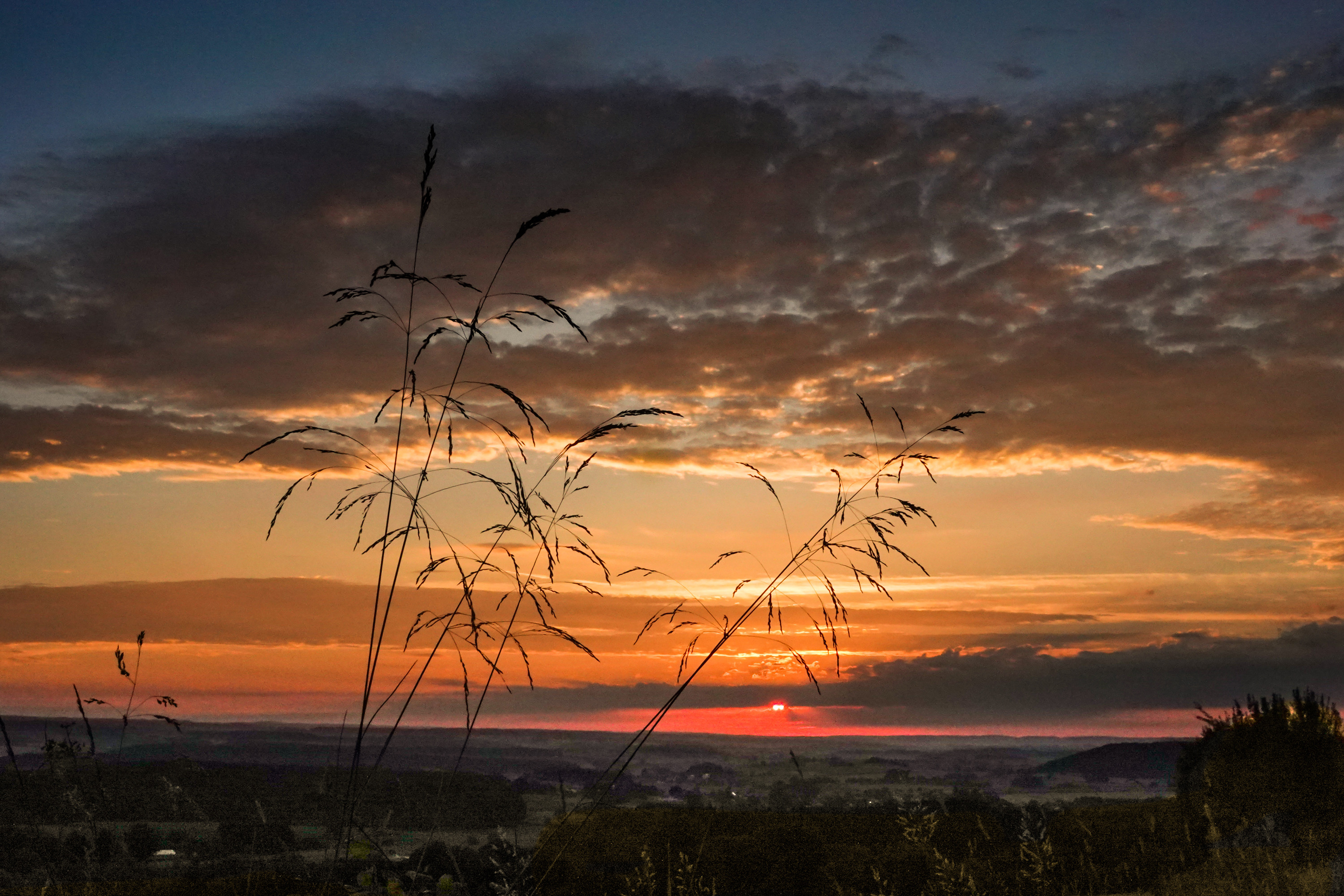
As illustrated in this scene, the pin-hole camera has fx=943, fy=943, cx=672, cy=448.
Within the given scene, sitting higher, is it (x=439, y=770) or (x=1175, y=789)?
(x=439, y=770)

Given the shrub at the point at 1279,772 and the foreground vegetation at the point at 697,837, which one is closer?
the foreground vegetation at the point at 697,837

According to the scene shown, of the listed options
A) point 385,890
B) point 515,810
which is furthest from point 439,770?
point 515,810

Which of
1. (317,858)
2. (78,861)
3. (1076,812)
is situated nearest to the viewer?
(78,861)

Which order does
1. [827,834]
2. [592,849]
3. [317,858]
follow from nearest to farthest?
1. [317,858]
2. [592,849]
3. [827,834]

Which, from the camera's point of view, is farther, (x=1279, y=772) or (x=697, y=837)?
(x=1279, y=772)

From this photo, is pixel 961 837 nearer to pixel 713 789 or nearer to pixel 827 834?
pixel 827 834

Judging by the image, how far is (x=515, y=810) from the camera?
18.3 feet

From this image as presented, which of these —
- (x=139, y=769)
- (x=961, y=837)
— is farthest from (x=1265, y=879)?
(x=139, y=769)

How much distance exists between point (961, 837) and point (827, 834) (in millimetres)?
917

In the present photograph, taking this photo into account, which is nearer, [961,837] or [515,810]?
[515,810]

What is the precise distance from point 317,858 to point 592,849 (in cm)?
312

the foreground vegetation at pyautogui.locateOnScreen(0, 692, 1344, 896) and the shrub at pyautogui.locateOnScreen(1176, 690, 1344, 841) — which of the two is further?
the shrub at pyautogui.locateOnScreen(1176, 690, 1344, 841)

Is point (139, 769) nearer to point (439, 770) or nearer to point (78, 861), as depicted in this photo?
point (78, 861)

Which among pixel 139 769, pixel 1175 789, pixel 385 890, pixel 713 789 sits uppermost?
pixel 139 769
